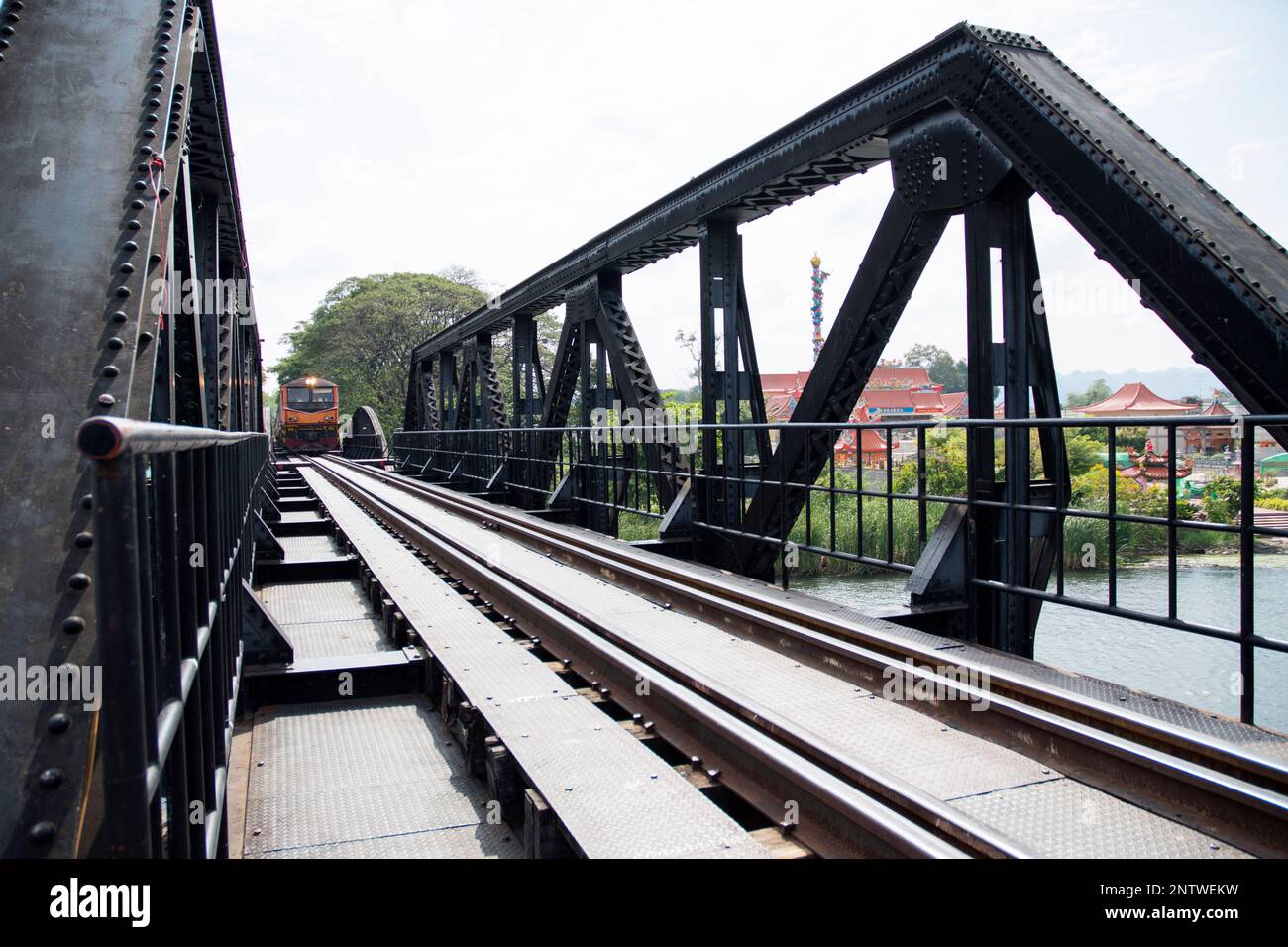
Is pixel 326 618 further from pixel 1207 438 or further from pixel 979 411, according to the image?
pixel 1207 438

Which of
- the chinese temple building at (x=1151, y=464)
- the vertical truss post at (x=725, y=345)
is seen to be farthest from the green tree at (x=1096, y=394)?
the vertical truss post at (x=725, y=345)

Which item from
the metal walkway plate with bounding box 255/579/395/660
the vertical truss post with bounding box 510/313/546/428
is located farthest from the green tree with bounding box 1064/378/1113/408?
the metal walkway plate with bounding box 255/579/395/660

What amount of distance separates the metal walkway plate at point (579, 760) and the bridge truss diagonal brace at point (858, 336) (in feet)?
9.63

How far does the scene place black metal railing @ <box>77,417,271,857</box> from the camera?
4.54 ft

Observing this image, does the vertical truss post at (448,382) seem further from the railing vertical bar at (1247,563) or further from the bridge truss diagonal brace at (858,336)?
the railing vertical bar at (1247,563)

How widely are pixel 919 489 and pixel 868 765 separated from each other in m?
2.98

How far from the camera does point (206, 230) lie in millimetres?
7293

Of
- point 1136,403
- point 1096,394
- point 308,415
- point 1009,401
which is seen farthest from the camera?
point 1096,394

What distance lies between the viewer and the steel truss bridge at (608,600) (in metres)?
2.13

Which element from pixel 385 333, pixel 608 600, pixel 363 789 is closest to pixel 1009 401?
pixel 608 600

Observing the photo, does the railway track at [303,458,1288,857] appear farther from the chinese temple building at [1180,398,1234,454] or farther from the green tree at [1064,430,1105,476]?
the green tree at [1064,430,1105,476]

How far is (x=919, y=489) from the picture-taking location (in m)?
5.90
